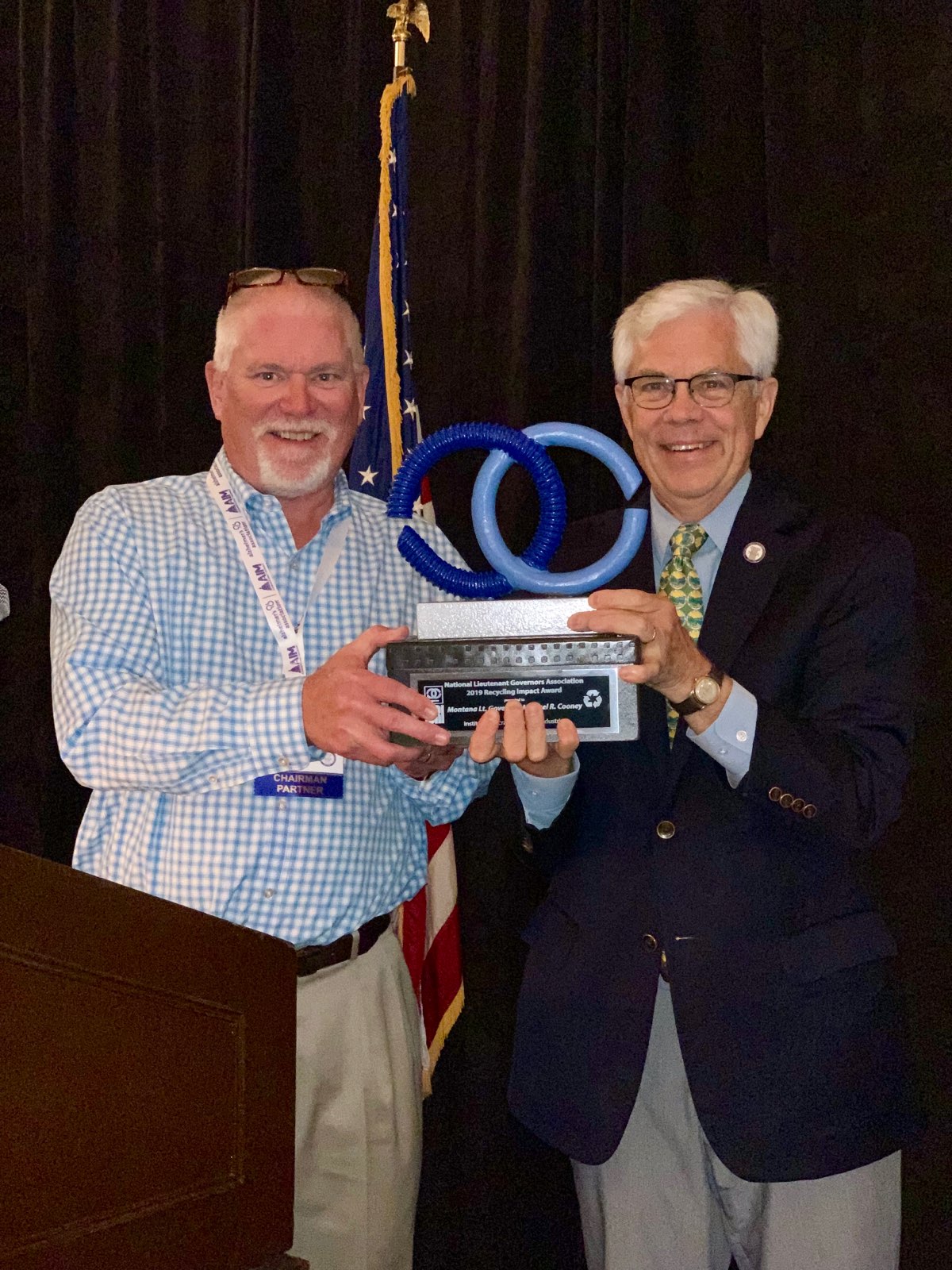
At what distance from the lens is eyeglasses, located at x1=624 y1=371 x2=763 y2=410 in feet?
6.20

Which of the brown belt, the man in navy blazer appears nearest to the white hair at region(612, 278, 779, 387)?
the man in navy blazer

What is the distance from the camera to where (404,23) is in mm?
2660

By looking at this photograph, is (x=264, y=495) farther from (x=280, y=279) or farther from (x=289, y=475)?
(x=280, y=279)

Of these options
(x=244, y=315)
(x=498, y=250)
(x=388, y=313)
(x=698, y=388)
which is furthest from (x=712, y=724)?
(x=498, y=250)

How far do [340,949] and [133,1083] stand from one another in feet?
2.92

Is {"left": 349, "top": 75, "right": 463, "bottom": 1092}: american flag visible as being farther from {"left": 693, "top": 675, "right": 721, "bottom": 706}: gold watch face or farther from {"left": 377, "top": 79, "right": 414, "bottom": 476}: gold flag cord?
{"left": 693, "top": 675, "right": 721, "bottom": 706}: gold watch face

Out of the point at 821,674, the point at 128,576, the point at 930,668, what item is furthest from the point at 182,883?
the point at 930,668

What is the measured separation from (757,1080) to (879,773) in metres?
0.48

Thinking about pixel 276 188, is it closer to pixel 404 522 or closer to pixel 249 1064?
pixel 404 522

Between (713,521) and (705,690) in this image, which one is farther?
(713,521)

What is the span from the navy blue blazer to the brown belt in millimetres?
264

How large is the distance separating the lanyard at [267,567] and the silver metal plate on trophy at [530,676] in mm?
316

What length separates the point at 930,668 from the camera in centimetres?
253

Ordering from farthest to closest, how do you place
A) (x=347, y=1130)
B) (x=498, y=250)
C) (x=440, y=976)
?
(x=498, y=250) → (x=440, y=976) → (x=347, y=1130)
